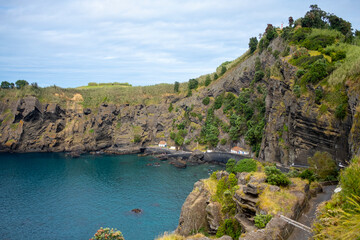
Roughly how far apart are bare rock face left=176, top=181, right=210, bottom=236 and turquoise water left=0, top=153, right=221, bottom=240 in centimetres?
1022

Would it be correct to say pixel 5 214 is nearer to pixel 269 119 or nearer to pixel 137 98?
pixel 269 119

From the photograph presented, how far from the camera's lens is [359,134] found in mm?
28016

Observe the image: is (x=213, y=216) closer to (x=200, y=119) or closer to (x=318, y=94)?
(x=318, y=94)

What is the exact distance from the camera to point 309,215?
20.0m

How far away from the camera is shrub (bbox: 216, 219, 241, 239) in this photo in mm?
24202

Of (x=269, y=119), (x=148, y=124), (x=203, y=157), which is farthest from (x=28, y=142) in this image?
(x=269, y=119)

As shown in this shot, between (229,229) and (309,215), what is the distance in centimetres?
841

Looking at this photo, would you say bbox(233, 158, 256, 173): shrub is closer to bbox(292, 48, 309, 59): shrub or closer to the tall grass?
the tall grass

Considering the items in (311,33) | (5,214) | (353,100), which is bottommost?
(5,214)

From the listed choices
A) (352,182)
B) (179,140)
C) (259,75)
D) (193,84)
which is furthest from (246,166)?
(193,84)

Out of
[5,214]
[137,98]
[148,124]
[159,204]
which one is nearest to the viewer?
[5,214]

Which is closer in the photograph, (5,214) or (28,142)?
(5,214)

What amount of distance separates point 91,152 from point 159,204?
66.0m

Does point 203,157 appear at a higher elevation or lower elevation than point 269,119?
lower
